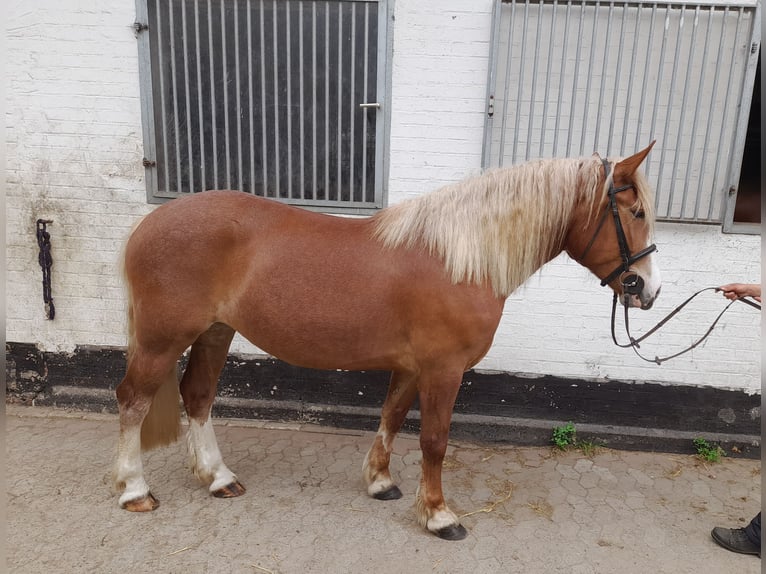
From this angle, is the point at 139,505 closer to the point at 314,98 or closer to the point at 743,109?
the point at 314,98

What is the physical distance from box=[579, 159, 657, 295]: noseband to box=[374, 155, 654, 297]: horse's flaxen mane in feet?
0.14

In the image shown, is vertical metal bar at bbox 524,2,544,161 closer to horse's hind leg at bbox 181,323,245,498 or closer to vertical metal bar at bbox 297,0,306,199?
vertical metal bar at bbox 297,0,306,199

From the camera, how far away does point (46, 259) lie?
388 cm

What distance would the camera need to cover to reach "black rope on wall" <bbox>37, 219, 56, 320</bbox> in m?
3.85

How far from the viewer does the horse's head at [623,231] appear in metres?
2.45

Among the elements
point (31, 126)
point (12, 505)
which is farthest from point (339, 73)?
point (12, 505)

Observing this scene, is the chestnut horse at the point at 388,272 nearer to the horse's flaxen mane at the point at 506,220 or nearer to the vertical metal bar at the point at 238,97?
the horse's flaxen mane at the point at 506,220

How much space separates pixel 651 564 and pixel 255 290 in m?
2.37

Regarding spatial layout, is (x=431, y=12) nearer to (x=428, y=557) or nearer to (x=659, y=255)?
(x=659, y=255)

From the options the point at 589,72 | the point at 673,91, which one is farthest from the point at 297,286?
the point at 673,91

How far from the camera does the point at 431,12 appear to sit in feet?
11.3

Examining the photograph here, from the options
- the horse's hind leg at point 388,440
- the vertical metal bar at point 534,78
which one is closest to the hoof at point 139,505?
the horse's hind leg at point 388,440

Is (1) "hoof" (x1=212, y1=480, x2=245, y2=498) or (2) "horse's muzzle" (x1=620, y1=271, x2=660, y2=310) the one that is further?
(1) "hoof" (x1=212, y1=480, x2=245, y2=498)

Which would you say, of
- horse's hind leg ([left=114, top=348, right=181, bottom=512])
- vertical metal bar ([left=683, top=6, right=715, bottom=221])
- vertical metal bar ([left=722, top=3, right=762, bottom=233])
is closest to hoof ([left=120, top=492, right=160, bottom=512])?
horse's hind leg ([left=114, top=348, right=181, bottom=512])
